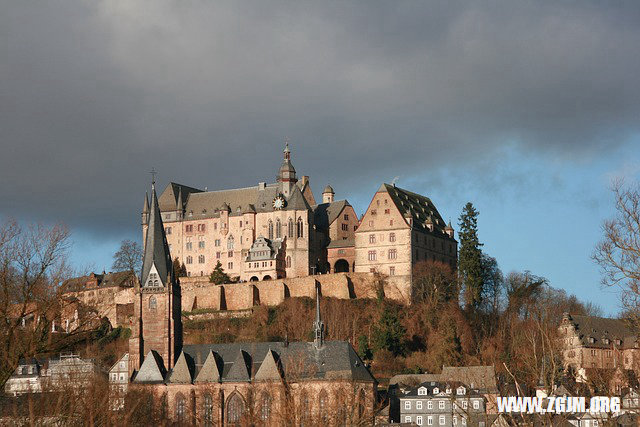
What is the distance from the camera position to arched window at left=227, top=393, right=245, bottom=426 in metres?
90.6

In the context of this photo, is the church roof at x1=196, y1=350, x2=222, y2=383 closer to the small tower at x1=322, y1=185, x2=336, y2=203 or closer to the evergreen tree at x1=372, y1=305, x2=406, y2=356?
the evergreen tree at x1=372, y1=305, x2=406, y2=356

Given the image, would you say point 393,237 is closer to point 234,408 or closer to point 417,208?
point 417,208

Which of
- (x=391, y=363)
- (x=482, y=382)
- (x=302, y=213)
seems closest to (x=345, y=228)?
(x=302, y=213)

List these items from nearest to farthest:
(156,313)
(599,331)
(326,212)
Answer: (156,313) < (599,331) < (326,212)

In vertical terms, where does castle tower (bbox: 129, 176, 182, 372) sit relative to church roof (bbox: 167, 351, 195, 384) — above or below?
above

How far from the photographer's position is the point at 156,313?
9631 centimetres

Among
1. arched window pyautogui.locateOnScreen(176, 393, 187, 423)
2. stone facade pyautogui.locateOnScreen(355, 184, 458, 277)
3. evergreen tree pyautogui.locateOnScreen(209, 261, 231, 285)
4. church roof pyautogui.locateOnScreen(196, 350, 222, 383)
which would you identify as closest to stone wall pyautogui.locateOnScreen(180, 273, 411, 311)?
stone facade pyautogui.locateOnScreen(355, 184, 458, 277)

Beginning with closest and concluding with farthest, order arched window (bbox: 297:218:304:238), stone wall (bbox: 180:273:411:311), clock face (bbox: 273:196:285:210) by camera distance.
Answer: stone wall (bbox: 180:273:411:311)
arched window (bbox: 297:218:304:238)
clock face (bbox: 273:196:285:210)

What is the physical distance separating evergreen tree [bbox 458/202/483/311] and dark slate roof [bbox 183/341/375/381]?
30.1 metres

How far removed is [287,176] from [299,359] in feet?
182

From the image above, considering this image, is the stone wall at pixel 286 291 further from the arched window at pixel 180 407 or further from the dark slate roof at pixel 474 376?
the arched window at pixel 180 407

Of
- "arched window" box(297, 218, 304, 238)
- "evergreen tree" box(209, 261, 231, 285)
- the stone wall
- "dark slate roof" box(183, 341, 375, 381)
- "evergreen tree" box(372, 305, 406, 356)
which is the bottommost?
"dark slate roof" box(183, 341, 375, 381)

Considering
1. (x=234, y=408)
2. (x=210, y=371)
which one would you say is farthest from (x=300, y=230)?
A: (x=234, y=408)

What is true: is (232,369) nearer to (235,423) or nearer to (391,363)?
(235,423)
